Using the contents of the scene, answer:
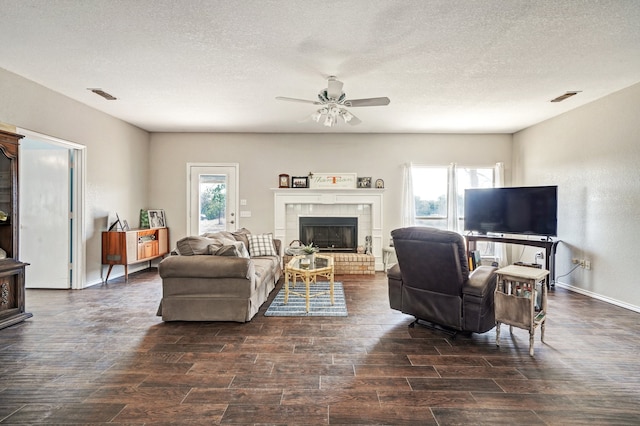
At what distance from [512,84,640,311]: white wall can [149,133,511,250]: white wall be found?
1.44 m

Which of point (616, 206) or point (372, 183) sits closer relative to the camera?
point (616, 206)

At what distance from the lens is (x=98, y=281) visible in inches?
196

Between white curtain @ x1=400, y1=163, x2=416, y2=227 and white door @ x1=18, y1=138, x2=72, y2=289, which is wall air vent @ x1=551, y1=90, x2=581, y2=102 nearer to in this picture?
white curtain @ x1=400, y1=163, x2=416, y2=227

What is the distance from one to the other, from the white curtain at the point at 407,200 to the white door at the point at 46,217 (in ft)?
18.5

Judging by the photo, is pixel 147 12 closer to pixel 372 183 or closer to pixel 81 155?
pixel 81 155

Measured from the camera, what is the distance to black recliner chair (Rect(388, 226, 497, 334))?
2.78 meters

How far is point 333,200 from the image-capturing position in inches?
245

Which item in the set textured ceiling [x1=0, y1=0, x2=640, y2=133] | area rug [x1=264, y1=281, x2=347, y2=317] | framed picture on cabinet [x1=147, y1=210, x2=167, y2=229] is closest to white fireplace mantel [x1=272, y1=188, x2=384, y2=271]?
textured ceiling [x1=0, y1=0, x2=640, y2=133]

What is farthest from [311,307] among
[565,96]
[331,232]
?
[565,96]

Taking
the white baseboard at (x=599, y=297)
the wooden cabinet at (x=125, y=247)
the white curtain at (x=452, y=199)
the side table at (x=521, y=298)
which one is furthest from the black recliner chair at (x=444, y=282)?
the wooden cabinet at (x=125, y=247)

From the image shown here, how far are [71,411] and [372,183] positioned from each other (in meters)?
5.49

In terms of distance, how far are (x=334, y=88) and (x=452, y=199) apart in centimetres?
394

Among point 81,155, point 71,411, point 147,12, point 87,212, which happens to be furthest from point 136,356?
point 81,155

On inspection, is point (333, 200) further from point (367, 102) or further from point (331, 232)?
point (367, 102)
